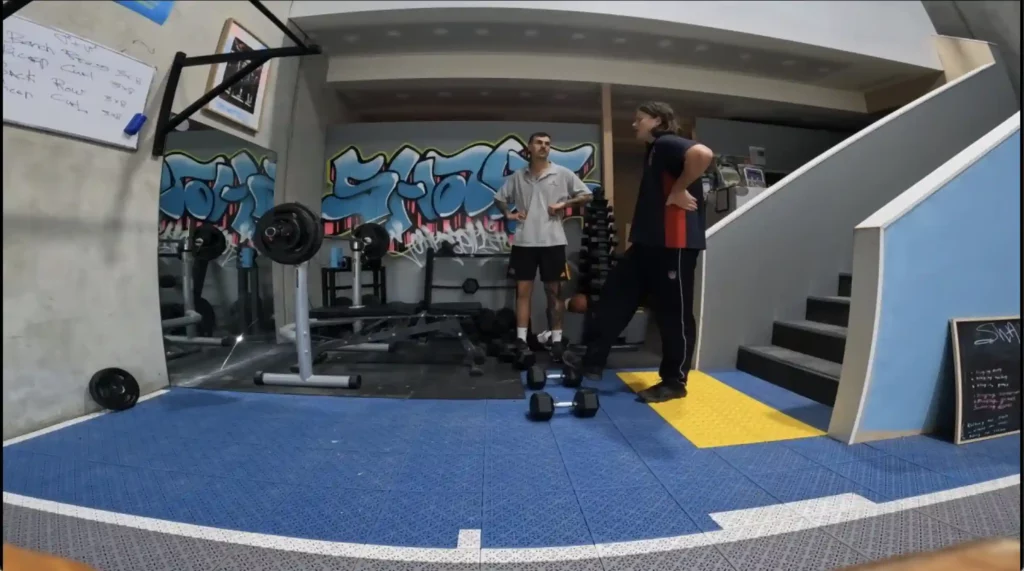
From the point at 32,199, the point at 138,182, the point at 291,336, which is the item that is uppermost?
the point at 138,182

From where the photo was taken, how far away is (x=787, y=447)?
149 centimetres

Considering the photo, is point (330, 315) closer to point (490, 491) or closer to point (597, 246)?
point (490, 491)

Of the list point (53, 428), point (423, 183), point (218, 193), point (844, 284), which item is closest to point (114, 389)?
point (53, 428)

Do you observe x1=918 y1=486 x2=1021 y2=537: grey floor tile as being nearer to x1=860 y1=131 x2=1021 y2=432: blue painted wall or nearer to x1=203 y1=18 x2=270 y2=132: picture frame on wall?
x1=860 y1=131 x2=1021 y2=432: blue painted wall

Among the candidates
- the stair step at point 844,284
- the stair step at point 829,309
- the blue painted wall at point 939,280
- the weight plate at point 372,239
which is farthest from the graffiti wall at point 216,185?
the stair step at point 844,284

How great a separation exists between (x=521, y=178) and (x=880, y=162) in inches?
91.4

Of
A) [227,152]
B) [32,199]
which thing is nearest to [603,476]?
[32,199]

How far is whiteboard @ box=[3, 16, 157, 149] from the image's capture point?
1.52 meters

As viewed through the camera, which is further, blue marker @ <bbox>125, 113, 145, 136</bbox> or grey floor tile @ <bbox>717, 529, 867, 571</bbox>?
blue marker @ <bbox>125, 113, 145, 136</bbox>

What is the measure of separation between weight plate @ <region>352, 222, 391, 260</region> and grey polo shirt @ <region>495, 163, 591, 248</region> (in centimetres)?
92

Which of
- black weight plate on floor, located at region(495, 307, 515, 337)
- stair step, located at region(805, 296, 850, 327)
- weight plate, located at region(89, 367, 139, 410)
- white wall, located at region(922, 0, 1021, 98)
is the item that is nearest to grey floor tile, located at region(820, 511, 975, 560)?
stair step, located at region(805, 296, 850, 327)

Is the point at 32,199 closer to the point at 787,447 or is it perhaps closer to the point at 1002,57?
the point at 787,447

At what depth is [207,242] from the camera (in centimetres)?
241

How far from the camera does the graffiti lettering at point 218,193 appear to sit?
83.7 inches
